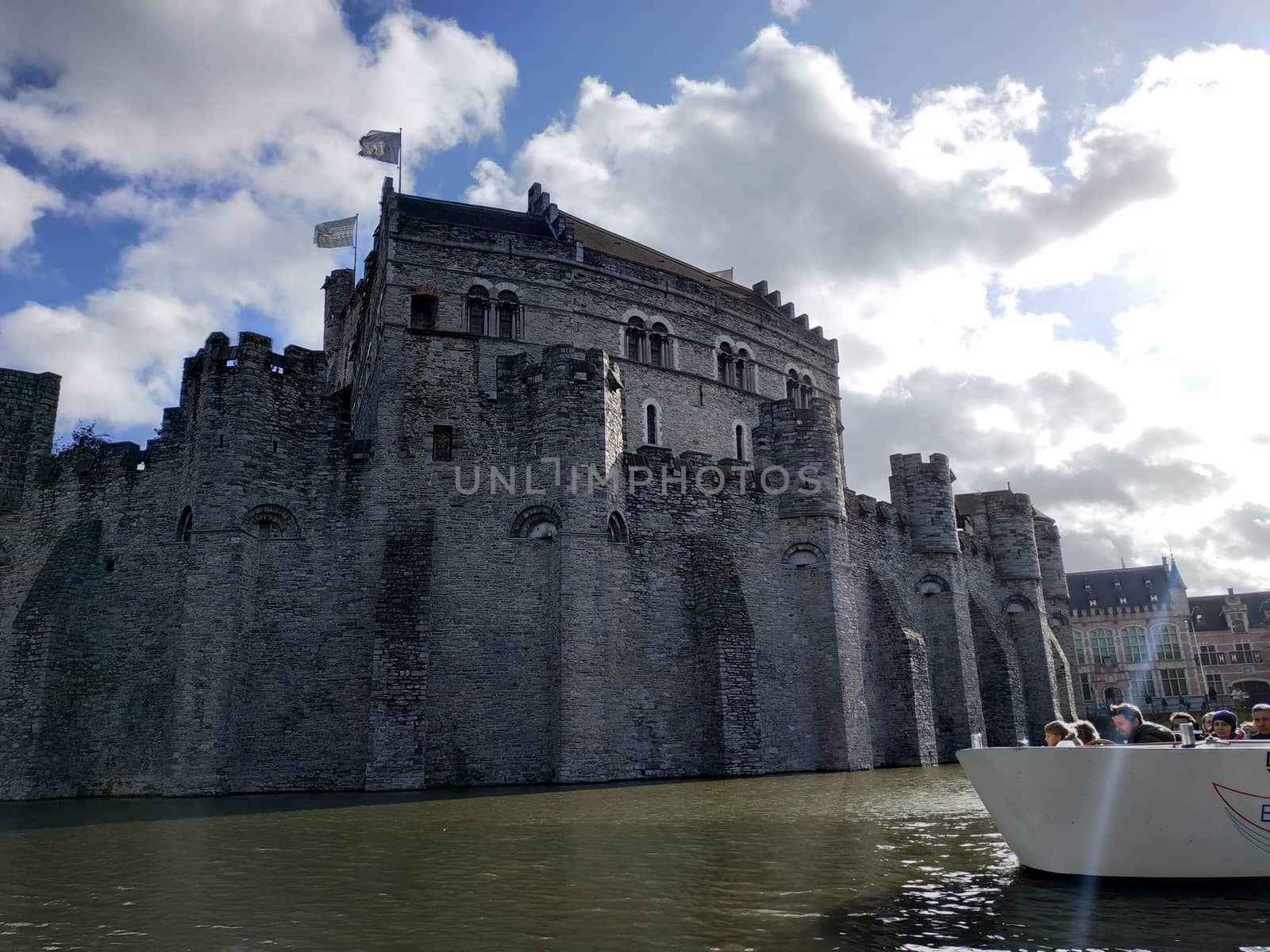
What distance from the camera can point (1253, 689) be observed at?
2459 inches

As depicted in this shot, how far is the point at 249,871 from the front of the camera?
923 cm

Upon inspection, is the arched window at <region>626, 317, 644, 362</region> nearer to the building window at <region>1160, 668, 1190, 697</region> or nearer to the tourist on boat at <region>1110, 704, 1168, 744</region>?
the tourist on boat at <region>1110, 704, 1168, 744</region>

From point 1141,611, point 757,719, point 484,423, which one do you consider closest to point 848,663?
point 757,719

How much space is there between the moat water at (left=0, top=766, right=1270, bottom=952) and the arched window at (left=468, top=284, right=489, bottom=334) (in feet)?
54.3

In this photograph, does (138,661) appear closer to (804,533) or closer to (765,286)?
(804,533)

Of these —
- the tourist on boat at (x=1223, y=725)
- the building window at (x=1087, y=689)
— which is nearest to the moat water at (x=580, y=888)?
the tourist on boat at (x=1223, y=725)

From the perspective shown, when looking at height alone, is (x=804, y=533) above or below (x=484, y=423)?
below

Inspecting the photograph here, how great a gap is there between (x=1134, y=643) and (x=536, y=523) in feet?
183

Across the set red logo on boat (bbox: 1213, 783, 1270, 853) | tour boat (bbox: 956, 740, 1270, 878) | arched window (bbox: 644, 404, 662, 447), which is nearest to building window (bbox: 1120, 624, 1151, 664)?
arched window (bbox: 644, 404, 662, 447)

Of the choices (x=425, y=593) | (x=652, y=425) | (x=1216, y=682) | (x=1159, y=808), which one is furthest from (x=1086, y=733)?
(x=1216, y=682)

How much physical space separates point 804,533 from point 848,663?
334 cm

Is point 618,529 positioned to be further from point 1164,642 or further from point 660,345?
point 1164,642

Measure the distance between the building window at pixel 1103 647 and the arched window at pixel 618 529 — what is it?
52.5 metres

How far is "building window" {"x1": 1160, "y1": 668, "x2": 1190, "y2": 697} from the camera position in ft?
204
